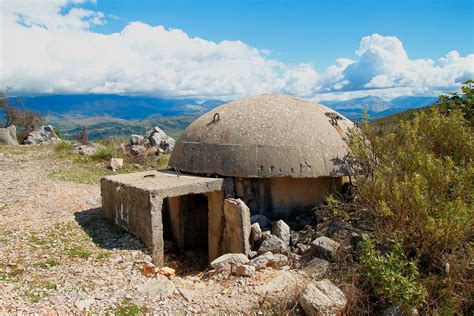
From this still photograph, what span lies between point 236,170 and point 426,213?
2881mm

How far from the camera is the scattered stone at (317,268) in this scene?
4.79 metres

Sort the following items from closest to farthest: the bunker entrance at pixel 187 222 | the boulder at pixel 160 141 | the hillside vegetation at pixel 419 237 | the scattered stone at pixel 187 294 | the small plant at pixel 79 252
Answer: the hillside vegetation at pixel 419 237 < the scattered stone at pixel 187 294 < the small plant at pixel 79 252 < the bunker entrance at pixel 187 222 < the boulder at pixel 160 141

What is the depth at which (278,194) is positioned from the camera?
21.3 feet

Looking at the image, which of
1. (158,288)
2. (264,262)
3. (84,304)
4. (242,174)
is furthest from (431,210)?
(84,304)

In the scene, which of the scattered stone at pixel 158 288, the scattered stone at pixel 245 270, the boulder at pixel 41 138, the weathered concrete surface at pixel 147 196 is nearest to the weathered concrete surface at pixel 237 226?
the weathered concrete surface at pixel 147 196

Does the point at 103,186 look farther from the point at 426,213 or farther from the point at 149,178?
the point at 426,213

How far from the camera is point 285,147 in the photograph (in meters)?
6.26

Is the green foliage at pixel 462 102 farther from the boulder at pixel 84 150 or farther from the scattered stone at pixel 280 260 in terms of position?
the boulder at pixel 84 150

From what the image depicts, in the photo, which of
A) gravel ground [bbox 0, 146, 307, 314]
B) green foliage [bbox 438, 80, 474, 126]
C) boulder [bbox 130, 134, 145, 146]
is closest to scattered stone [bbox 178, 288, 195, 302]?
gravel ground [bbox 0, 146, 307, 314]

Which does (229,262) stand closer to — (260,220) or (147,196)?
(260,220)

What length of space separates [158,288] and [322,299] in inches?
72.9

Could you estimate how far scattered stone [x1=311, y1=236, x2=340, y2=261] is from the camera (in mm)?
5172

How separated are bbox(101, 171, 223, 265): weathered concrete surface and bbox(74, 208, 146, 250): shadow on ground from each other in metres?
0.11

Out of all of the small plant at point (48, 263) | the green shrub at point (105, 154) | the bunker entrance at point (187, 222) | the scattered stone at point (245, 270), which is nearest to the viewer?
the scattered stone at point (245, 270)
